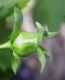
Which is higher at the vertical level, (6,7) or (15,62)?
(6,7)

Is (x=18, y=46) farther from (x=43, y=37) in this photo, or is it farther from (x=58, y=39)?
(x=58, y=39)

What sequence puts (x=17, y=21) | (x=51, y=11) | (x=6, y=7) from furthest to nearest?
(x=51, y=11), (x=6, y=7), (x=17, y=21)

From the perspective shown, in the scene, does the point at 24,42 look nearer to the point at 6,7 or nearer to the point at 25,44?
the point at 25,44

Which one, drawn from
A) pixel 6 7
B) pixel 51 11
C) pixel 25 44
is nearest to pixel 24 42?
pixel 25 44

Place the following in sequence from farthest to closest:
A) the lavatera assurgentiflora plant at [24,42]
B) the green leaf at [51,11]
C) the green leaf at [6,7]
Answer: the green leaf at [51,11] → the green leaf at [6,7] → the lavatera assurgentiflora plant at [24,42]

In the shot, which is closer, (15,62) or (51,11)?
(15,62)

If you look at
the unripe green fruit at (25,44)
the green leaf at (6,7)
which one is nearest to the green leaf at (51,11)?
the green leaf at (6,7)

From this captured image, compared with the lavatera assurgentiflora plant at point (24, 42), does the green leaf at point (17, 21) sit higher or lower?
higher

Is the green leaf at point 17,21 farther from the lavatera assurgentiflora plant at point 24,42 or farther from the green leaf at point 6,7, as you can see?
the green leaf at point 6,7

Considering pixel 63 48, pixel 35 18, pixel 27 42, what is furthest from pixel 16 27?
pixel 63 48
